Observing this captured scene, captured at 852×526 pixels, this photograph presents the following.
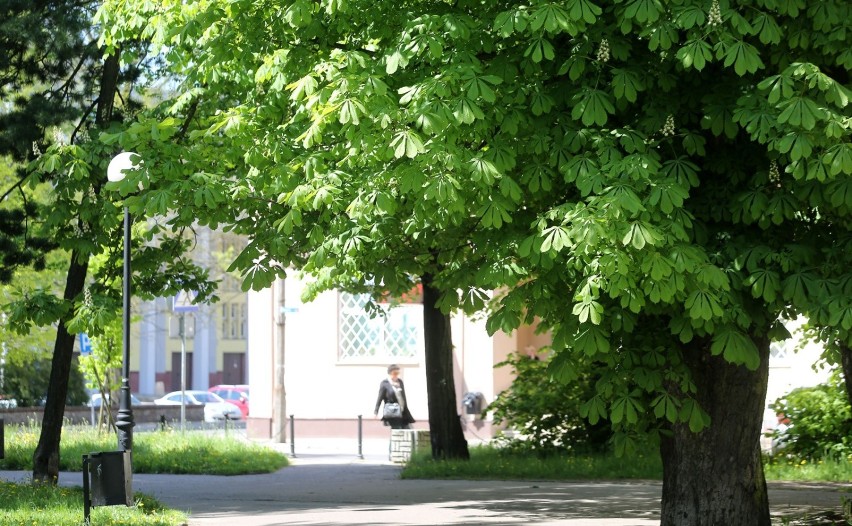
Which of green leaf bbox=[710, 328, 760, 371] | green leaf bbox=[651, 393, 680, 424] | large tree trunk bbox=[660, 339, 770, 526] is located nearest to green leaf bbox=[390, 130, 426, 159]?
green leaf bbox=[710, 328, 760, 371]

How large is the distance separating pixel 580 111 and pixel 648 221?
1.09 m

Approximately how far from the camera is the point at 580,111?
8.93m

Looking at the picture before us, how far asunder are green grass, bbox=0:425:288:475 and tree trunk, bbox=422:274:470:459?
3099mm

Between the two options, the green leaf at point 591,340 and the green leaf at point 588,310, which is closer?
the green leaf at point 588,310

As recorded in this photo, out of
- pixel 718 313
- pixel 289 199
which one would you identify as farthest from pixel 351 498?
pixel 718 313

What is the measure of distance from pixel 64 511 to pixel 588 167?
700cm

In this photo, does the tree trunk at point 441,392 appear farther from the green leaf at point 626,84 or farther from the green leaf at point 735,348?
the green leaf at point 735,348

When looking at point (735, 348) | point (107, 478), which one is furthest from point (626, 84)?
point (107, 478)

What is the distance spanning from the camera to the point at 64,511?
12656mm

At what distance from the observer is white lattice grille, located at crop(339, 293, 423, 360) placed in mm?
28984

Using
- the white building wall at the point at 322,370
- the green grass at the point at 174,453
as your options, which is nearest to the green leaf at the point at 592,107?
the green grass at the point at 174,453

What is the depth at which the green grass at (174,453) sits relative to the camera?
20953mm

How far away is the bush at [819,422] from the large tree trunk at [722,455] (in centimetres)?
775

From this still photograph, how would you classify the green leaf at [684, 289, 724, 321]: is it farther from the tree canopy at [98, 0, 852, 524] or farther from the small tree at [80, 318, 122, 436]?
the small tree at [80, 318, 122, 436]
